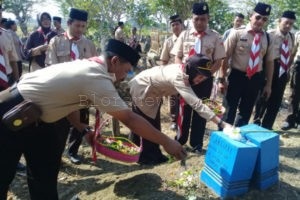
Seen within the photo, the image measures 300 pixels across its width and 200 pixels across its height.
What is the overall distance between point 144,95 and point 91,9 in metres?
12.2

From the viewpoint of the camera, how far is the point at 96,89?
7.46ft

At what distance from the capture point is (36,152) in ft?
9.01

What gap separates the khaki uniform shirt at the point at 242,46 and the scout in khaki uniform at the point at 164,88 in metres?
1.18

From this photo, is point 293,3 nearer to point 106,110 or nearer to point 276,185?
point 276,185

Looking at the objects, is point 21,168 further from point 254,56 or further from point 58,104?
point 254,56

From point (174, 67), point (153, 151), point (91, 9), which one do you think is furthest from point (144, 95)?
point (91, 9)

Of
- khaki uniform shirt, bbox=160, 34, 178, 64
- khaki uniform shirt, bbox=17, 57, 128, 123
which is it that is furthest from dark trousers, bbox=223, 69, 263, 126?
khaki uniform shirt, bbox=17, 57, 128, 123

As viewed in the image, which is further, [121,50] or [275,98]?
[275,98]

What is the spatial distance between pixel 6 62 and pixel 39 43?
1517 mm

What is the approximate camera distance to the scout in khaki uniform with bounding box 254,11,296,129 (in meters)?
5.35

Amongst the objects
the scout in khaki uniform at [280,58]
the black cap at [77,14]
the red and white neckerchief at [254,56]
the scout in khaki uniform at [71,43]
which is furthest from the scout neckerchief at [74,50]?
the scout in khaki uniform at [280,58]

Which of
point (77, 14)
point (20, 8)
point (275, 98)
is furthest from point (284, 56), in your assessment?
point (20, 8)

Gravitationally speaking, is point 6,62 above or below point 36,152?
above

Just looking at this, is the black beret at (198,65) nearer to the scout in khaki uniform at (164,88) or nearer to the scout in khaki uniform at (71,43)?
the scout in khaki uniform at (164,88)
